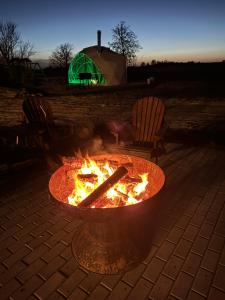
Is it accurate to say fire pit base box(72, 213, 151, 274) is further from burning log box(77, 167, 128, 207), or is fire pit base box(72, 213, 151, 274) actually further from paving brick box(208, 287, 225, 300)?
paving brick box(208, 287, 225, 300)

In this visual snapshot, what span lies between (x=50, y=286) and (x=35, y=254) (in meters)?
0.47

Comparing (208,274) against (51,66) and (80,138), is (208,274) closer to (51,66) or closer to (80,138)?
(80,138)

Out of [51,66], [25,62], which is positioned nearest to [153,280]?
[25,62]

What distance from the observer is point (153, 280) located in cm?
219

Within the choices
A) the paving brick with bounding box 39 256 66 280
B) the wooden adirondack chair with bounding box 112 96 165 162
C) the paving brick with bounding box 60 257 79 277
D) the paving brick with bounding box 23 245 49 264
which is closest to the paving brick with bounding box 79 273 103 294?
the paving brick with bounding box 60 257 79 277

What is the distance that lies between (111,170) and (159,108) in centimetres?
235

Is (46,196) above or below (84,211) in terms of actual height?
below

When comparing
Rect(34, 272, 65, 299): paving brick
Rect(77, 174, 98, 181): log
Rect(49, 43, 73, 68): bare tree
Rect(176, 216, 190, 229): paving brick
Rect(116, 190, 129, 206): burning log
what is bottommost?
Rect(34, 272, 65, 299): paving brick

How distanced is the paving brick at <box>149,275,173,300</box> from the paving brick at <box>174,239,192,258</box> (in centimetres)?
37

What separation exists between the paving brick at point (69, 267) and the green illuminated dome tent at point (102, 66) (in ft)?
61.4

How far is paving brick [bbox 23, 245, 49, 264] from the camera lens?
246 cm

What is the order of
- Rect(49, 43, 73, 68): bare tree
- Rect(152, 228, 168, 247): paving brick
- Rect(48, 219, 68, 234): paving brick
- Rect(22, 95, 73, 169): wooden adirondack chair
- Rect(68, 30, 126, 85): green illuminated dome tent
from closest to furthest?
Rect(152, 228, 168, 247): paving brick → Rect(48, 219, 68, 234): paving brick → Rect(22, 95, 73, 169): wooden adirondack chair → Rect(68, 30, 126, 85): green illuminated dome tent → Rect(49, 43, 73, 68): bare tree

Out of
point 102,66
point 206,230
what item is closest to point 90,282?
point 206,230

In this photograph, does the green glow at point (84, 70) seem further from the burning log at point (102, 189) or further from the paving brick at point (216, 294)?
the paving brick at point (216, 294)
